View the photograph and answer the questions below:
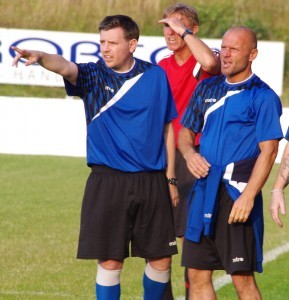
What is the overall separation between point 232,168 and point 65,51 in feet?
51.4

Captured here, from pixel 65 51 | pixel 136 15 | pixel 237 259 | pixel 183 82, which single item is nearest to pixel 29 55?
pixel 183 82

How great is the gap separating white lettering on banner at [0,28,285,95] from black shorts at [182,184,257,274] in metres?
15.2

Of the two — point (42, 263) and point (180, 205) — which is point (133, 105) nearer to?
point (180, 205)

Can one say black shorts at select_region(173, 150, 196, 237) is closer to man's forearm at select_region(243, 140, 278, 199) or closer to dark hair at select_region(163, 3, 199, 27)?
dark hair at select_region(163, 3, 199, 27)

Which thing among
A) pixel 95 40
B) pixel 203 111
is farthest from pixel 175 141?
pixel 95 40

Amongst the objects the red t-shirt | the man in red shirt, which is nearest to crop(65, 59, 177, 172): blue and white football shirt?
the man in red shirt

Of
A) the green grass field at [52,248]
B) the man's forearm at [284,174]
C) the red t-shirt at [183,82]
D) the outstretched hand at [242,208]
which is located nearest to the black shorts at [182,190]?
the red t-shirt at [183,82]

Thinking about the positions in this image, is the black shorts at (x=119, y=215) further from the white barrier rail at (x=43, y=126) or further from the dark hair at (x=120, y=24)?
the white barrier rail at (x=43, y=126)

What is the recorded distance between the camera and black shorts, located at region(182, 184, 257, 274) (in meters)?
7.16

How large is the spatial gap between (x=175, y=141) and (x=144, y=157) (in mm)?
798

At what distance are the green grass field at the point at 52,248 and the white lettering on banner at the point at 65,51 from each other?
564cm

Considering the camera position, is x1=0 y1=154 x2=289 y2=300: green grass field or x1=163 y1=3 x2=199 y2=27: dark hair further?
x1=0 y1=154 x2=289 y2=300: green grass field

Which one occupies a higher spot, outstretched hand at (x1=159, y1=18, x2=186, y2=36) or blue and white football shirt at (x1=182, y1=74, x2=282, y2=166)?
outstretched hand at (x1=159, y1=18, x2=186, y2=36)

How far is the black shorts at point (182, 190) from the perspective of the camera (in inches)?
336
